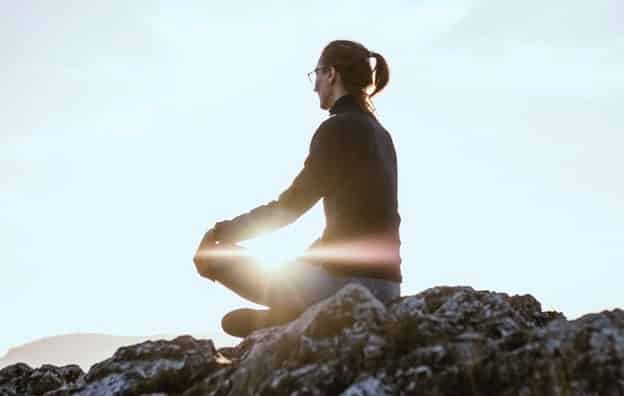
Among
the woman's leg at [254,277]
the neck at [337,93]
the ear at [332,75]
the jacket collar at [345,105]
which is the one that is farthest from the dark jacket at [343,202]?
the ear at [332,75]

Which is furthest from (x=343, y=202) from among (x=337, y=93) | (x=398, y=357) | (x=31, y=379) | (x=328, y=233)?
(x=31, y=379)

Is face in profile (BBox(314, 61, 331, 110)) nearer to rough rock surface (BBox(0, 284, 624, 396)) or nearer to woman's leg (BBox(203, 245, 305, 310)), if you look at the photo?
woman's leg (BBox(203, 245, 305, 310))

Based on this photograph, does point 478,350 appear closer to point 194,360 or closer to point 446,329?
point 446,329

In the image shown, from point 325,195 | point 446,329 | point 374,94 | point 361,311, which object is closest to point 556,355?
point 446,329

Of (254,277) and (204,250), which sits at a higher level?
(204,250)

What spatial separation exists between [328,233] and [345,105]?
5.62 feet

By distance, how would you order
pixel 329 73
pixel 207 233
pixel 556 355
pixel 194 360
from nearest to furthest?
pixel 556 355, pixel 194 360, pixel 207 233, pixel 329 73

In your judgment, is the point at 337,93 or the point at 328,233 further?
the point at 337,93

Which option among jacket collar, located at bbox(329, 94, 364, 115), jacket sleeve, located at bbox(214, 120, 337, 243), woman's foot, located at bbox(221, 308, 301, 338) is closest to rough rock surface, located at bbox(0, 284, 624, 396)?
woman's foot, located at bbox(221, 308, 301, 338)

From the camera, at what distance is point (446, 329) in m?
6.42

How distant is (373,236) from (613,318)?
316cm

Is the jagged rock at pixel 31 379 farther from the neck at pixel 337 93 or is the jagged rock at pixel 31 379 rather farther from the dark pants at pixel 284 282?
the neck at pixel 337 93

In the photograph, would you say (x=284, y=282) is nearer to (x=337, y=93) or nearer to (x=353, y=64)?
(x=337, y=93)

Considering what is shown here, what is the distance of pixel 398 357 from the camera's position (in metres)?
6.09
